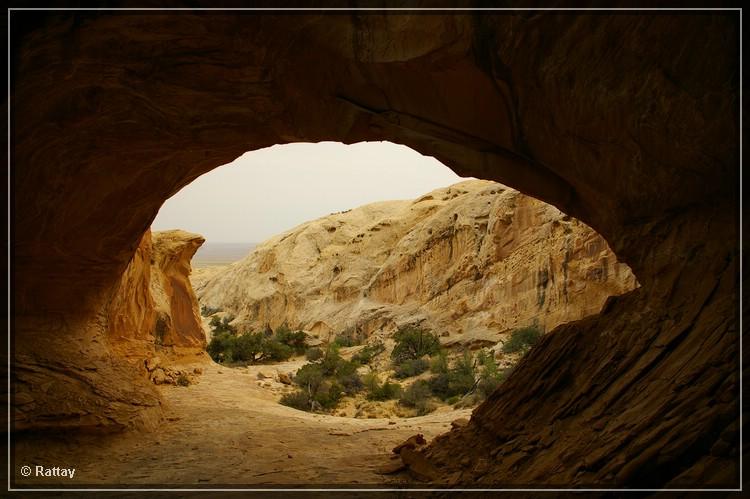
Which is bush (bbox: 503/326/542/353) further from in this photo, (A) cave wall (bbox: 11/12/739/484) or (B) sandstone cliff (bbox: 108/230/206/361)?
(A) cave wall (bbox: 11/12/739/484)

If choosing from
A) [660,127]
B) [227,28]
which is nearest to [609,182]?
[660,127]

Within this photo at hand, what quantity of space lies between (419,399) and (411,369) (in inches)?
174

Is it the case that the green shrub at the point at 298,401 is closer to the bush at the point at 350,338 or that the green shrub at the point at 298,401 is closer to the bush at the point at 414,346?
the bush at the point at 414,346

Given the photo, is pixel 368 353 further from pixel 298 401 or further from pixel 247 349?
pixel 298 401

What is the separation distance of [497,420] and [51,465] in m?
→ 6.16

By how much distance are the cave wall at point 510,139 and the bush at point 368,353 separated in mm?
14573

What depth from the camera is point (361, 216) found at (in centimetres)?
4059

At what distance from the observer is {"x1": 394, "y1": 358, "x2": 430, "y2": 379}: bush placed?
1784 cm

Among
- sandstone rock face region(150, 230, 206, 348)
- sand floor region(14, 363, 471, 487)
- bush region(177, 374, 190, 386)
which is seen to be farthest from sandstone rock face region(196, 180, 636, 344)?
bush region(177, 374, 190, 386)

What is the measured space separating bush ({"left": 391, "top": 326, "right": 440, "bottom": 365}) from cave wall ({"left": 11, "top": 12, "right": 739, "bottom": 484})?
14372 millimetres

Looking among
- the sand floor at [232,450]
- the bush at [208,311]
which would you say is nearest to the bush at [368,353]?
the sand floor at [232,450]

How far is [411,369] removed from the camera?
17922 mm

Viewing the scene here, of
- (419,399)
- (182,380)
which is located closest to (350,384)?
(419,399)

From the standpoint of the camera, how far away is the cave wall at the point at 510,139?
389 cm
